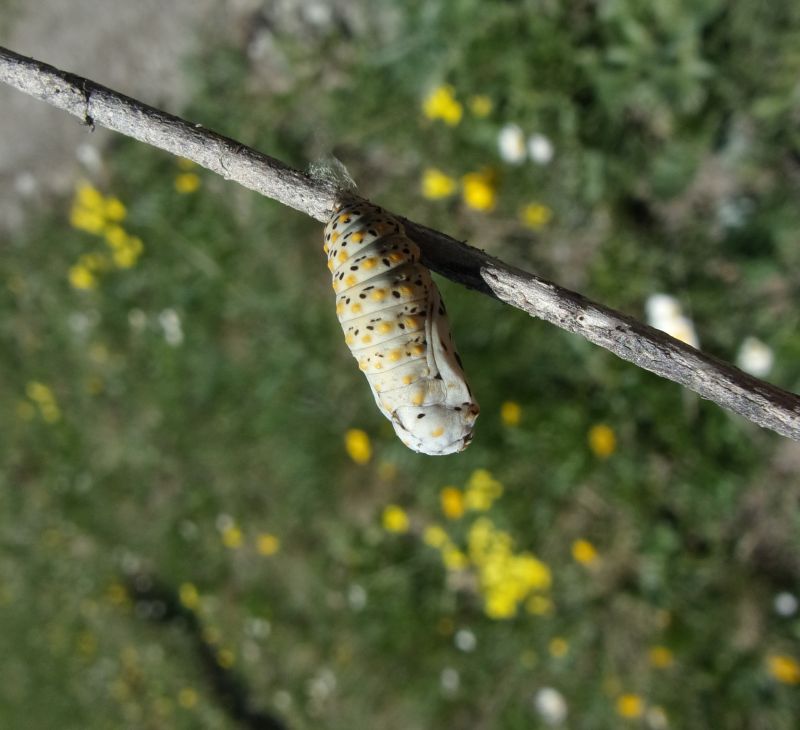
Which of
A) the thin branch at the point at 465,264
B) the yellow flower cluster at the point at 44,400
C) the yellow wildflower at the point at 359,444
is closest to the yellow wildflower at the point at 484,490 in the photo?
the yellow wildflower at the point at 359,444

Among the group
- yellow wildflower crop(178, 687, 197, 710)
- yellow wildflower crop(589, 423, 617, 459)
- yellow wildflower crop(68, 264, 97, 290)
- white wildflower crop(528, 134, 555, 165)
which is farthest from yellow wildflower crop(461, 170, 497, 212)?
yellow wildflower crop(178, 687, 197, 710)

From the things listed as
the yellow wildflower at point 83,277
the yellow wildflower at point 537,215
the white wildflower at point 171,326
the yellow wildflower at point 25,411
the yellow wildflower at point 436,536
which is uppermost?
the yellow wildflower at point 537,215

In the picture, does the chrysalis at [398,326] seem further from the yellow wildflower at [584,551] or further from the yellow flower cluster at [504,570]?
the yellow flower cluster at [504,570]

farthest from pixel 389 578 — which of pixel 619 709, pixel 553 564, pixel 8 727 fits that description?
pixel 8 727

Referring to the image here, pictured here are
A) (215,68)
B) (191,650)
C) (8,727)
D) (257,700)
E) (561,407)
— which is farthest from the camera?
(8,727)

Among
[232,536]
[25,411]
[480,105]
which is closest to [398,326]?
[480,105]

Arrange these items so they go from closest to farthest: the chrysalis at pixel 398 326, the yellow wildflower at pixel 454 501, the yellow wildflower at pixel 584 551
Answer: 1. the chrysalis at pixel 398 326
2. the yellow wildflower at pixel 584 551
3. the yellow wildflower at pixel 454 501

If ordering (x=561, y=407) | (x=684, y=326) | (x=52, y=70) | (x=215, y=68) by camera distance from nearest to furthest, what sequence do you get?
(x=52, y=70)
(x=684, y=326)
(x=561, y=407)
(x=215, y=68)

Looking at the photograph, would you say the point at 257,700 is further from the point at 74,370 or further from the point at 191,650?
the point at 74,370
